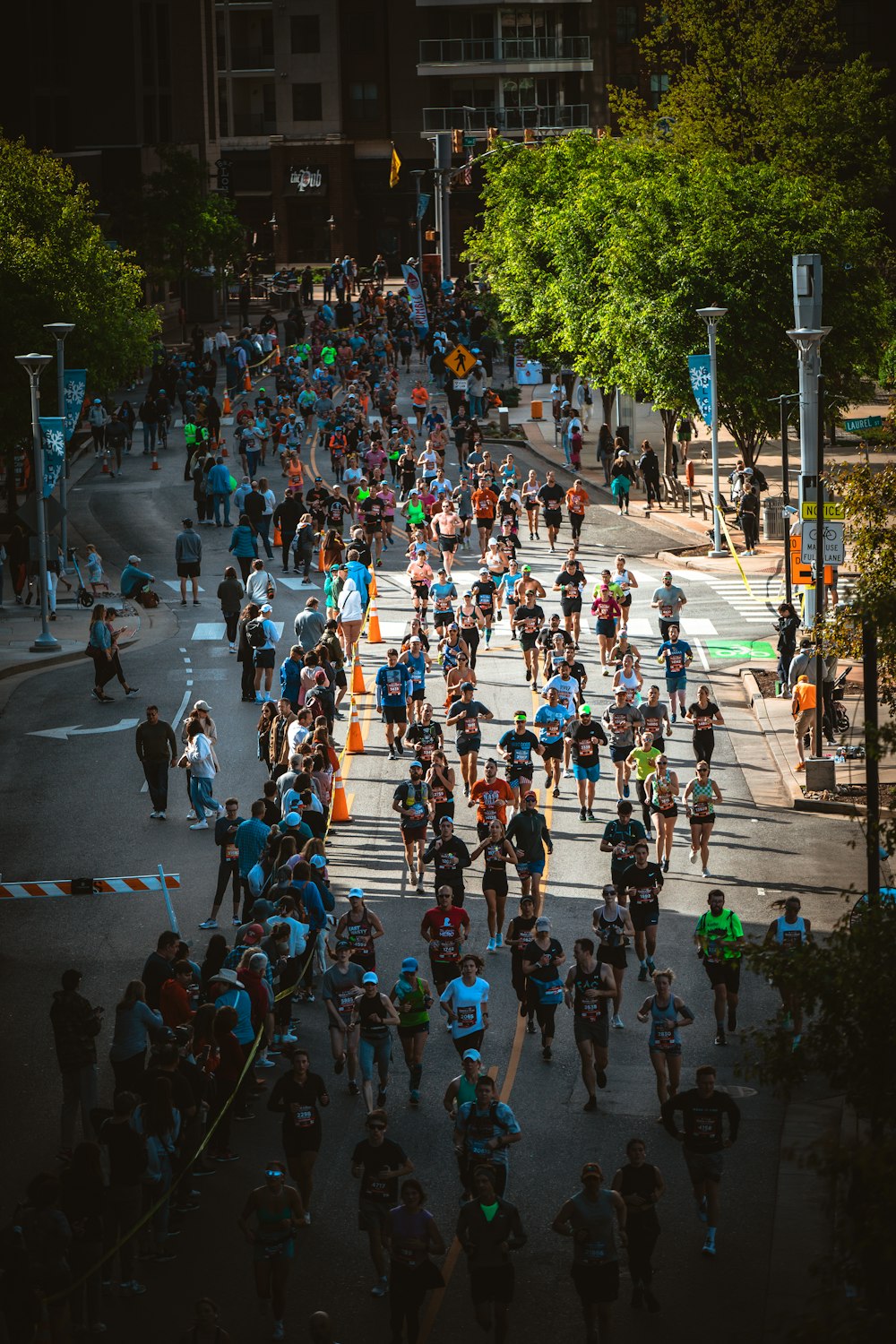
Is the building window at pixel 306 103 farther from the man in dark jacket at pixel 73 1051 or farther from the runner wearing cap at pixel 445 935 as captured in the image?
the man in dark jacket at pixel 73 1051

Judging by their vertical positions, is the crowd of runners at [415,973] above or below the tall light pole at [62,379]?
below

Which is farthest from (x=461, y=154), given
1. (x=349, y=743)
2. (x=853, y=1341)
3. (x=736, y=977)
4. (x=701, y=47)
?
(x=853, y=1341)

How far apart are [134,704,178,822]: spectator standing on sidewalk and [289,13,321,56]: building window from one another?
8503 centimetres

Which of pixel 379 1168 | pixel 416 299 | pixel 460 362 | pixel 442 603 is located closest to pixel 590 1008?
pixel 379 1168

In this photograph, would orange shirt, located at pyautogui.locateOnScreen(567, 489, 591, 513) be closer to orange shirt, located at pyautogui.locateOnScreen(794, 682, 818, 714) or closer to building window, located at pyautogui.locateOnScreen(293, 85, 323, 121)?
orange shirt, located at pyautogui.locateOnScreen(794, 682, 818, 714)

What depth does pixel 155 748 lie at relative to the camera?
24.2 m

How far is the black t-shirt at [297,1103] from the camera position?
14.4 metres

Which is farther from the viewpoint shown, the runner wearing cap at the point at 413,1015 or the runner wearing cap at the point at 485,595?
the runner wearing cap at the point at 485,595

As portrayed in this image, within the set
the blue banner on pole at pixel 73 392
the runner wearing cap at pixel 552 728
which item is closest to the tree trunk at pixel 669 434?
the blue banner on pole at pixel 73 392

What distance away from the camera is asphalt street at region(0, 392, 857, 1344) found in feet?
45.1

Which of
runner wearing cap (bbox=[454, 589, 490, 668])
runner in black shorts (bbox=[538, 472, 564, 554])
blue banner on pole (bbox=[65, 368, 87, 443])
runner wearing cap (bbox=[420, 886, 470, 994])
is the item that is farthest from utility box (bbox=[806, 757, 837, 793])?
blue banner on pole (bbox=[65, 368, 87, 443])

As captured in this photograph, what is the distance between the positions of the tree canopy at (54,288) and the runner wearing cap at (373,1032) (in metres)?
28.2

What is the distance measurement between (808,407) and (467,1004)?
15965 mm

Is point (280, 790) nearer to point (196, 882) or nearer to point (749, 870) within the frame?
point (196, 882)
